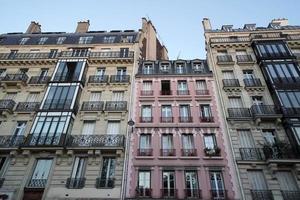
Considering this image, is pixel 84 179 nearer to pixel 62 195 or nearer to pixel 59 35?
pixel 62 195

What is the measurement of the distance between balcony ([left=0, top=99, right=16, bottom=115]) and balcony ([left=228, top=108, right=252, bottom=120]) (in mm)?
16444

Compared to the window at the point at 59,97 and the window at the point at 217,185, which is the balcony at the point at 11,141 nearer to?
the window at the point at 59,97

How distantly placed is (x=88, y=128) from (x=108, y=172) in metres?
3.96

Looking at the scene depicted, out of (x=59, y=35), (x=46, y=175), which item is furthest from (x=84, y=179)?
(x=59, y=35)

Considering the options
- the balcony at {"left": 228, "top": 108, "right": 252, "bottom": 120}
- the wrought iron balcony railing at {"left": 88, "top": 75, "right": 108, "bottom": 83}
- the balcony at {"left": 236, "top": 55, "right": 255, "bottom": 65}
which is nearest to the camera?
the balcony at {"left": 228, "top": 108, "right": 252, "bottom": 120}

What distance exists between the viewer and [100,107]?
18.0 m

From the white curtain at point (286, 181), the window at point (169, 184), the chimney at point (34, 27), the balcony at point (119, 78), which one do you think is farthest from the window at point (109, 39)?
the white curtain at point (286, 181)

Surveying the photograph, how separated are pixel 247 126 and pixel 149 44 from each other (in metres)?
15.7

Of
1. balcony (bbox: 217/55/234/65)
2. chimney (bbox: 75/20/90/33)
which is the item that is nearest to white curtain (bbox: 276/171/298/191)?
balcony (bbox: 217/55/234/65)

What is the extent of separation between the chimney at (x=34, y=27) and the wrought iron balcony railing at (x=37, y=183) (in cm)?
1986

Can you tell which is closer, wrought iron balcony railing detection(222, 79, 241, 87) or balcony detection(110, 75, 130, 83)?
wrought iron balcony railing detection(222, 79, 241, 87)

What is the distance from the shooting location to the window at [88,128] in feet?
55.6

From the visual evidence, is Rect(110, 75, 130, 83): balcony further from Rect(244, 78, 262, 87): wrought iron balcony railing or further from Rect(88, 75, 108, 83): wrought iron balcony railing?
Rect(244, 78, 262, 87): wrought iron balcony railing

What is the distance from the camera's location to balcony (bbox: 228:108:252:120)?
16.4 m
